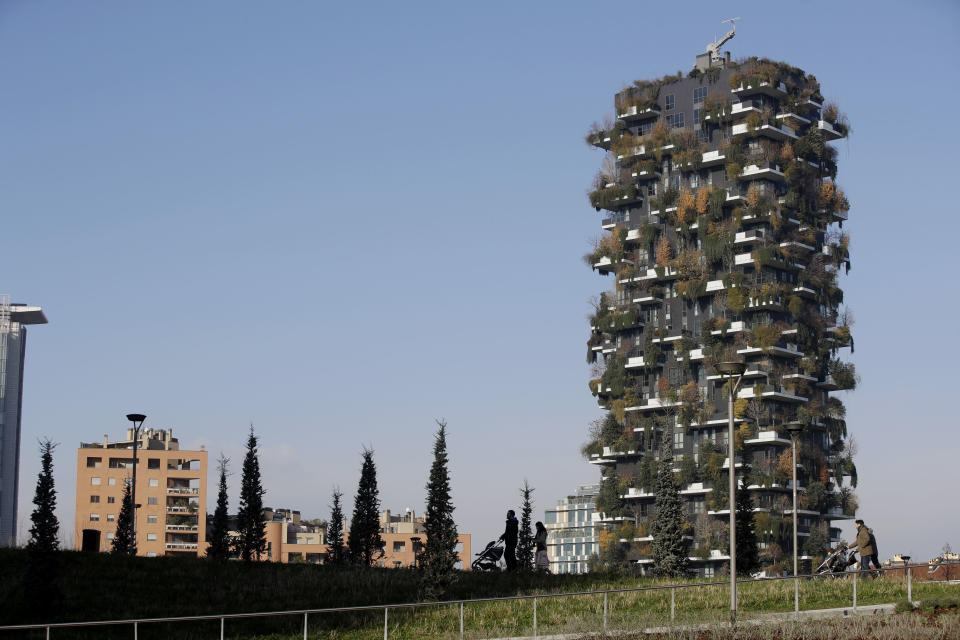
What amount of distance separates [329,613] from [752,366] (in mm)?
100467

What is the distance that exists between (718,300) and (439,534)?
96.2 m

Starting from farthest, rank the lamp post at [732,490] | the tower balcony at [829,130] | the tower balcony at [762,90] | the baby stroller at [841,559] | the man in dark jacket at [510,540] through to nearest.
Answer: the tower balcony at [829,130] < the tower balcony at [762,90] < the man in dark jacket at [510,540] < the baby stroller at [841,559] < the lamp post at [732,490]

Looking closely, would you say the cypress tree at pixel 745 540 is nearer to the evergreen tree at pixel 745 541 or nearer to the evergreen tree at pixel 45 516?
the evergreen tree at pixel 745 541

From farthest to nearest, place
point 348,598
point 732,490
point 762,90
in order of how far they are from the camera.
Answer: point 762,90
point 348,598
point 732,490

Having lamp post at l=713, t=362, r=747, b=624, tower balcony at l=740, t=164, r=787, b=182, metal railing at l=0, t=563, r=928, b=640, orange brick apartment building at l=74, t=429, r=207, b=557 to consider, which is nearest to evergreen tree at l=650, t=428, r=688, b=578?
metal railing at l=0, t=563, r=928, b=640

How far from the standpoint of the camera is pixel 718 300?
136 m

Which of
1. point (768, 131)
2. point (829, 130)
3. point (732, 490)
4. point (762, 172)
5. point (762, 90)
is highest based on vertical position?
point (762, 90)

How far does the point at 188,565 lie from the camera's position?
47.6 meters

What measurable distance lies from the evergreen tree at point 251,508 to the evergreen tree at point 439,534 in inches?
A: 724

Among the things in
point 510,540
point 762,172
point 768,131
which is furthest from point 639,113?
point 510,540

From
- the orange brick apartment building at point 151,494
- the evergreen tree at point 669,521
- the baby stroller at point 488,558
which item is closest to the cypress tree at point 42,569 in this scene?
the baby stroller at point 488,558

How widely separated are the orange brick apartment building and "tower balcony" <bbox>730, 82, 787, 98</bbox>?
3173 inches

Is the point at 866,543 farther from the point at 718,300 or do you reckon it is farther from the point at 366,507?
the point at 718,300

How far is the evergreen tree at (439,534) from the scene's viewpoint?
135 ft
